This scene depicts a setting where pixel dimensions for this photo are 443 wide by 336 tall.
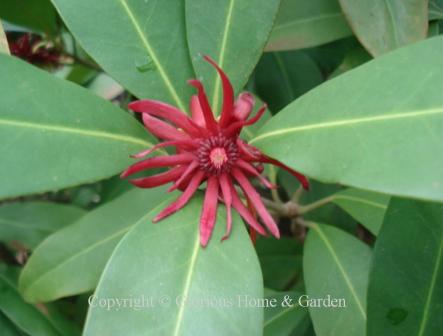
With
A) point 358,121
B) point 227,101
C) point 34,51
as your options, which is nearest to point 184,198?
point 227,101

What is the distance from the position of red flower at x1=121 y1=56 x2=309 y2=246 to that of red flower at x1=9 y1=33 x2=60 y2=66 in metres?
0.65

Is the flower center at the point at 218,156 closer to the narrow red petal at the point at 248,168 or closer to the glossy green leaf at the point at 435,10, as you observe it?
the narrow red petal at the point at 248,168

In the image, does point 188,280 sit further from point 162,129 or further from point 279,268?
point 279,268

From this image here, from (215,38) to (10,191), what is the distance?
36 cm

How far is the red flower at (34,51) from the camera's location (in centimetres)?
121

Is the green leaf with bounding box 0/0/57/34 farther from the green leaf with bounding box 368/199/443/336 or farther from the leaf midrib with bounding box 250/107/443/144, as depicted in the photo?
the green leaf with bounding box 368/199/443/336

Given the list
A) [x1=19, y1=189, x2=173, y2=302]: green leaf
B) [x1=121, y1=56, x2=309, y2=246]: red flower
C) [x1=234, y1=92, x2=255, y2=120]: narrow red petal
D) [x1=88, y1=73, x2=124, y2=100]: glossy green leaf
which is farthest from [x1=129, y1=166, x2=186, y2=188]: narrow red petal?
[x1=88, y1=73, x2=124, y2=100]: glossy green leaf

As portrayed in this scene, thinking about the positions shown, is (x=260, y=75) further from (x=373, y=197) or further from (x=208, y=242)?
(x=208, y=242)

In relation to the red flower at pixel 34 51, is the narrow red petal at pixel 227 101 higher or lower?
higher

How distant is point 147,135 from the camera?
2.66 ft

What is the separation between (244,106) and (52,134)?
0.26 m

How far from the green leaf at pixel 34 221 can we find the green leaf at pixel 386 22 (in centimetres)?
79

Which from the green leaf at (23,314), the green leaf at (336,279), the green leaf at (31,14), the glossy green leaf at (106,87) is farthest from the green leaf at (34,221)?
the green leaf at (336,279)

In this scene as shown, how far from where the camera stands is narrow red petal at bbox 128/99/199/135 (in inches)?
26.1
